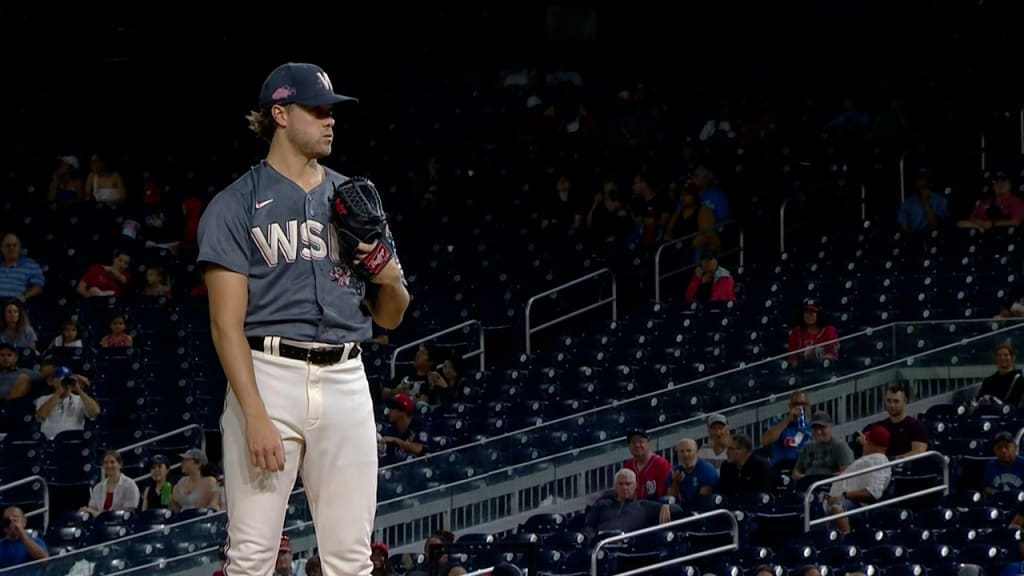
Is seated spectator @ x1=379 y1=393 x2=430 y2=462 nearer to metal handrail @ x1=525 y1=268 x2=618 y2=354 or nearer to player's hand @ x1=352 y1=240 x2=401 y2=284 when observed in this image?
metal handrail @ x1=525 y1=268 x2=618 y2=354

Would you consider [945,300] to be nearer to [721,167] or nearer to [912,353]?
[912,353]

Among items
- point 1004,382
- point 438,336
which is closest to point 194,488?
point 438,336

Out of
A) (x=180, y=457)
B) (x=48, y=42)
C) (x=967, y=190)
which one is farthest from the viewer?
(x=48, y=42)

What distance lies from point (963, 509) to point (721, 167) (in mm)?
7545

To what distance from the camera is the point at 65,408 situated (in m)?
14.1

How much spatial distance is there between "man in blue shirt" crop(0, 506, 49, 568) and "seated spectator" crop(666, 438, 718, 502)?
152 inches

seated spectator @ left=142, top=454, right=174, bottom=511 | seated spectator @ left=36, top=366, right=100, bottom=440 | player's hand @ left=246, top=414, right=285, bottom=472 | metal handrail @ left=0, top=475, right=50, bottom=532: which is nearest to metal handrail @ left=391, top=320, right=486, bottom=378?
seated spectator @ left=36, top=366, right=100, bottom=440

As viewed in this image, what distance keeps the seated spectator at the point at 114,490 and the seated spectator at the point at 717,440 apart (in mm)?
3760

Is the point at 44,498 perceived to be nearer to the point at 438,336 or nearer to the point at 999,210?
the point at 438,336

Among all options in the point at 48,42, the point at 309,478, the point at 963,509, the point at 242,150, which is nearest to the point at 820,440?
the point at 963,509

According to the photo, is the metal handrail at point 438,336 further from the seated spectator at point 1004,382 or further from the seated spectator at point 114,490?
the seated spectator at point 1004,382

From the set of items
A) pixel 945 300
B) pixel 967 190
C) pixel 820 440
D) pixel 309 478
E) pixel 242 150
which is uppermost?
pixel 242 150

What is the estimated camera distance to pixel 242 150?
19719mm

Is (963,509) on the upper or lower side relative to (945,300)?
lower
